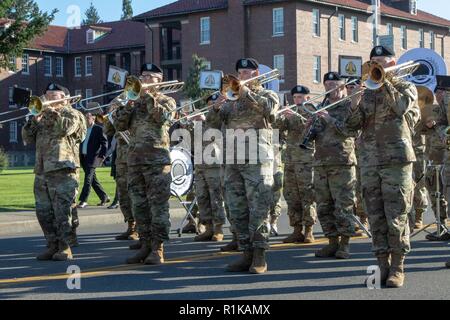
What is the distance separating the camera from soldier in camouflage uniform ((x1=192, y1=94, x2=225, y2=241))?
12.7 metres

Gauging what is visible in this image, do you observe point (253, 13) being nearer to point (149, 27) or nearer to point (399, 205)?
point (149, 27)

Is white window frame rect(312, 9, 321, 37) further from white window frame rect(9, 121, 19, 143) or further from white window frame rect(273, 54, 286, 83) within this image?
white window frame rect(9, 121, 19, 143)

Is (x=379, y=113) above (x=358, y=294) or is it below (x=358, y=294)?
above

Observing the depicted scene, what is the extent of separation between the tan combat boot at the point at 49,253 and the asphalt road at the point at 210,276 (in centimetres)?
14

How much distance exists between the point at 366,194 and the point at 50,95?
4.73m

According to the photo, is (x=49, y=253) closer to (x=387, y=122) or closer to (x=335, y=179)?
(x=335, y=179)

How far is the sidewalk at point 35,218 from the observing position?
14211mm

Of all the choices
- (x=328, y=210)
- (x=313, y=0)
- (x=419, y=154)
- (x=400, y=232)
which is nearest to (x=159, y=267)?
(x=328, y=210)

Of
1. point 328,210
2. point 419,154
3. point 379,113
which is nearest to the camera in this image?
point 379,113

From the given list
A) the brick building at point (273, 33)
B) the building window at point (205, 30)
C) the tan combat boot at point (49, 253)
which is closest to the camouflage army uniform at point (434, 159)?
the tan combat boot at point (49, 253)

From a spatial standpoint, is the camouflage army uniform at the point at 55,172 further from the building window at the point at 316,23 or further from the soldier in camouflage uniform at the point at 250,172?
the building window at the point at 316,23

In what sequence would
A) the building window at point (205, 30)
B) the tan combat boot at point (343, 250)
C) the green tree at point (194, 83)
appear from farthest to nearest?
1. the building window at point (205, 30)
2. the green tree at point (194, 83)
3. the tan combat boot at point (343, 250)

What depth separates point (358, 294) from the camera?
7.80 m

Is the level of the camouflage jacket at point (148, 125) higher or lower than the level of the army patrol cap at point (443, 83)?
lower
